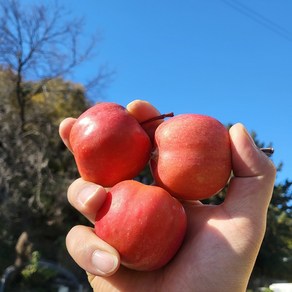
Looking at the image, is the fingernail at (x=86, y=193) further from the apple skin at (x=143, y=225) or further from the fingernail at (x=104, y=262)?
the fingernail at (x=104, y=262)

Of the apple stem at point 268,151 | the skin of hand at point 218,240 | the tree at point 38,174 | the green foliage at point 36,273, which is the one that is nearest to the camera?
the skin of hand at point 218,240

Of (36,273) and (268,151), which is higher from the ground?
(268,151)

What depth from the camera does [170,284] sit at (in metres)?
1.46

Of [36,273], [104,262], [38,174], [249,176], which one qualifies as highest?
[249,176]

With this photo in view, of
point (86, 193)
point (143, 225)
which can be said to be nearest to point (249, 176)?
point (143, 225)

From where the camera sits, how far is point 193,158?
1.46 m

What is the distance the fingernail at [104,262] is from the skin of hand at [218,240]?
23 millimetres

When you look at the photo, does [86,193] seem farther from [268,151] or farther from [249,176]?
[268,151]

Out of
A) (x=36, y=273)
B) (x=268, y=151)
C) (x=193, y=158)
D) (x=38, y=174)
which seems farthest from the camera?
(x=38, y=174)

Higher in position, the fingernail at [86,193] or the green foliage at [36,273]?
the fingernail at [86,193]

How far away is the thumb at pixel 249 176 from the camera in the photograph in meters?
1.48

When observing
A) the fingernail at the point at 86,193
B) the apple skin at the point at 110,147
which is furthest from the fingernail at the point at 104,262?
the apple skin at the point at 110,147

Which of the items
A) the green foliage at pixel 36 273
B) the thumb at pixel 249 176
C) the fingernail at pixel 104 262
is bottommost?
the green foliage at pixel 36 273

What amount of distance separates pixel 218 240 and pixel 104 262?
16.9 inches
